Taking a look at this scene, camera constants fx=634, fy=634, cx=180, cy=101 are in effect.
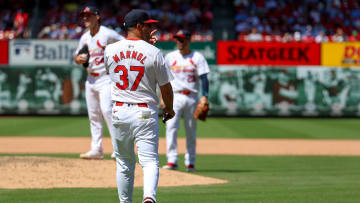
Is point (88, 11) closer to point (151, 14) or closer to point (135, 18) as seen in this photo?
point (135, 18)

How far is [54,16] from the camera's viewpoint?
97.5 ft

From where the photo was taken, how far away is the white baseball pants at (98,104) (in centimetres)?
963

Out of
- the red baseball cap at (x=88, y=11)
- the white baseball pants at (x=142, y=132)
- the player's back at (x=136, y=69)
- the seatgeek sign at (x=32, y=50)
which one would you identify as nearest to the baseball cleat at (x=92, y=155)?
the red baseball cap at (x=88, y=11)

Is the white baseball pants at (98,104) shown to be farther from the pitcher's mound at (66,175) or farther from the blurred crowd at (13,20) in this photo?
the blurred crowd at (13,20)

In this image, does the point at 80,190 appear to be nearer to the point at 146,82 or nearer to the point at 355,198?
the point at 146,82

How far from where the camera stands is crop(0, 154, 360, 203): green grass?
7277 mm

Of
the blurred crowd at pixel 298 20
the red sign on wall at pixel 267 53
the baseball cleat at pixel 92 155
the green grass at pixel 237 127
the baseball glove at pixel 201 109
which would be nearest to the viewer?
the baseball cleat at pixel 92 155

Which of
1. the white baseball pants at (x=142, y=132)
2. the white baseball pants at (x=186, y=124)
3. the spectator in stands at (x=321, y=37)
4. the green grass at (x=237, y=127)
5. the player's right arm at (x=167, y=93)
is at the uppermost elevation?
the spectator in stands at (x=321, y=37)

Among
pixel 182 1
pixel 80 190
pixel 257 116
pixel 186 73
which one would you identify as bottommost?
pixel 257 116

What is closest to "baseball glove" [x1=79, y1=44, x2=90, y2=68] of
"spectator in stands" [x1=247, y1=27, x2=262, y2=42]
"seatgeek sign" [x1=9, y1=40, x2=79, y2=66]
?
"seatgeek sign" [x1=9, y1=40, x2=79, y2=66]

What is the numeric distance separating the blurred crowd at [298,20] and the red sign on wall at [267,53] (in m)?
0.86

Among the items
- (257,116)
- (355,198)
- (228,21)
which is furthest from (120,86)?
(228,21)

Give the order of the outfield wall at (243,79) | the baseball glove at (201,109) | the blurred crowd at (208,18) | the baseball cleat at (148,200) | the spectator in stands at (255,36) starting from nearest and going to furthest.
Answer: the baseball cleat at (148,200) < the baseball glove at (201,109) < the outfield wall at (243,79) < the spectator in stands at (255,36) < the blurred crowd at (208,18)

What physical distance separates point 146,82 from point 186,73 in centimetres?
477
